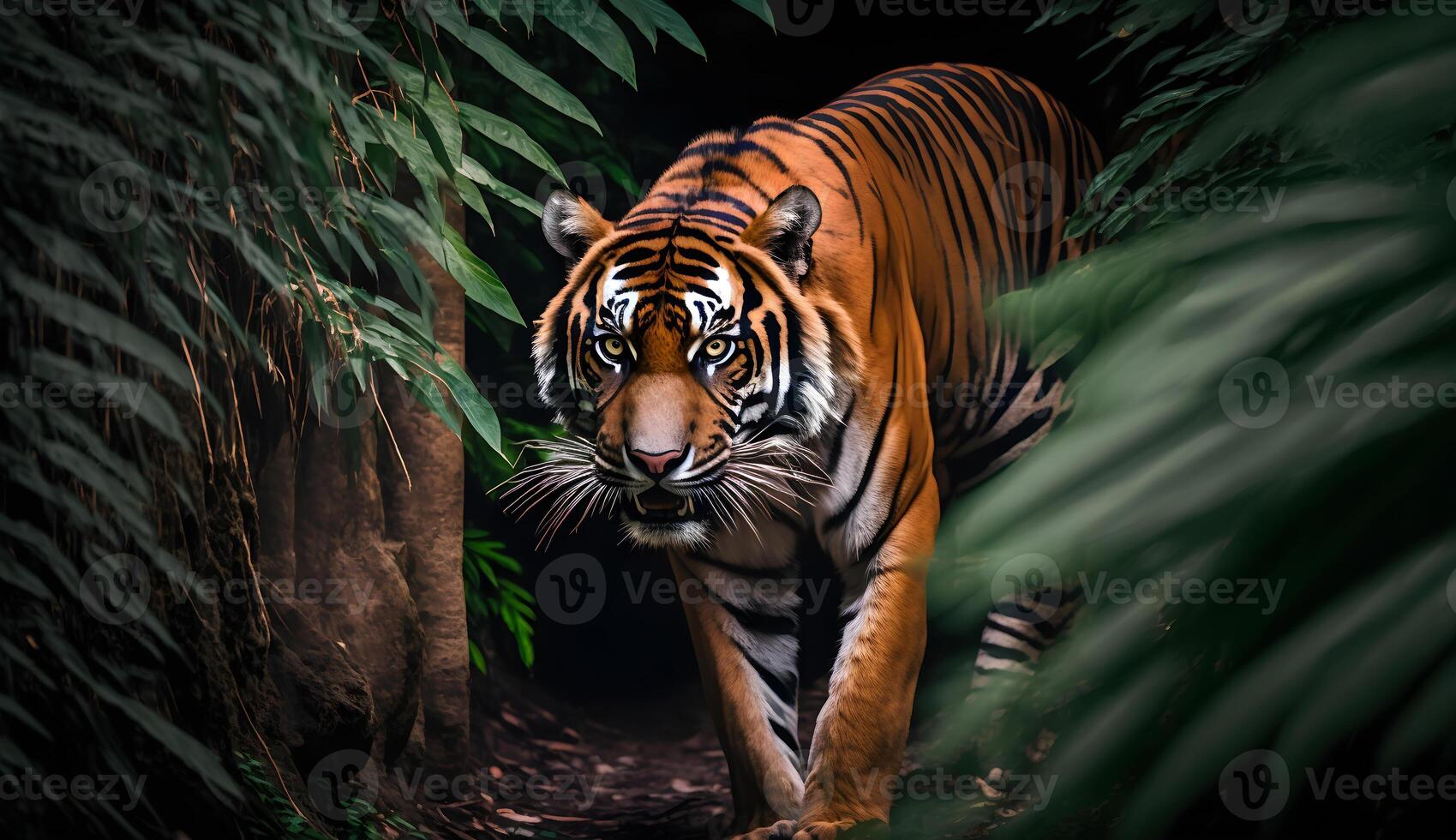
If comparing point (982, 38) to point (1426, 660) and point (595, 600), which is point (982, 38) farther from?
point (1426, 660)

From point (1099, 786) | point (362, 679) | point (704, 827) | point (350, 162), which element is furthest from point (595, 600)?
point (1099, 786)

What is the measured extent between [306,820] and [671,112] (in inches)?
108

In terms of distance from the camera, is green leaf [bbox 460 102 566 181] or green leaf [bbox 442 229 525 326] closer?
green leaf [bbox 442 229 525 326]

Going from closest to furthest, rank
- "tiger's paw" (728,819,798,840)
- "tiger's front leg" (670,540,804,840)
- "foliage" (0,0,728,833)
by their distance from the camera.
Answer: "foliage" (0,0,728,833)
"tiger's paw" (728,819,798,840)
"tiger's front leg" (670,540,804,840)

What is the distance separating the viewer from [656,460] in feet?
8.62

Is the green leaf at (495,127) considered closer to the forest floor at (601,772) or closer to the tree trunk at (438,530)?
the tree trunk at (438,530)

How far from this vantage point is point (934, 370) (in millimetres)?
3311

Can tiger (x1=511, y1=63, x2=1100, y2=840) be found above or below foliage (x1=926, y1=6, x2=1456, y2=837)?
above

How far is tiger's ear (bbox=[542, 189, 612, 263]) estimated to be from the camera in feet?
9.86

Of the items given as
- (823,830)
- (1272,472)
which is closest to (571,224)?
(823,830)

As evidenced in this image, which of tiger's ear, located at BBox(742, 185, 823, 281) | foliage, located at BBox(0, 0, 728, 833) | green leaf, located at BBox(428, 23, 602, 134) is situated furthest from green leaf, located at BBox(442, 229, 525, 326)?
tiger's ear, located at BBox(742, 185, 823, 281)

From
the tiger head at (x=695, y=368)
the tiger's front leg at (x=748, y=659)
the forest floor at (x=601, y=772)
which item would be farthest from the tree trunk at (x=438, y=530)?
the tiger's front leg at (x=748, y=659)

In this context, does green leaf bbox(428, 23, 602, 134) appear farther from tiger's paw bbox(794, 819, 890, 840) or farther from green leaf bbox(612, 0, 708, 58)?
tiger's paw bbox(794, 819, 890, 840)

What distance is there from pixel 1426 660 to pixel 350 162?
98.1 inches
